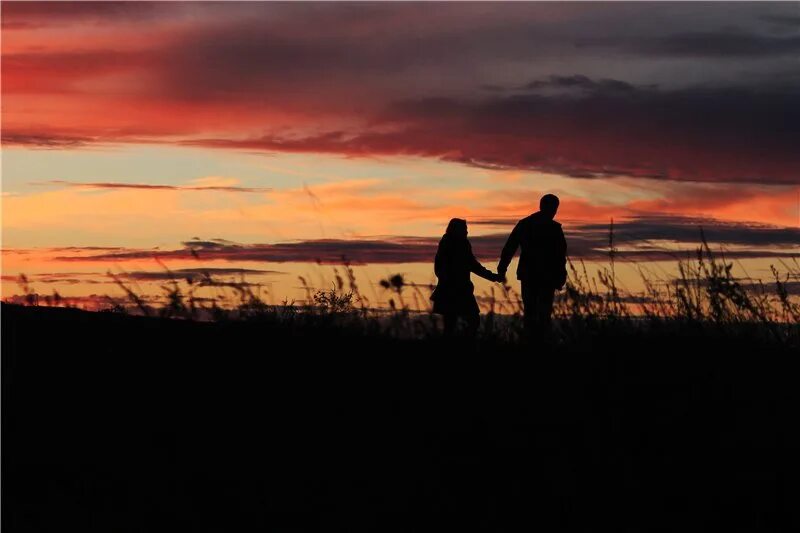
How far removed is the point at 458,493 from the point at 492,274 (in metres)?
6.71

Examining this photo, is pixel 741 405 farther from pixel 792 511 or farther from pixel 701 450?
pixel 792 511

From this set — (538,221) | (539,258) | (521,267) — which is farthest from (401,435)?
(538,221)

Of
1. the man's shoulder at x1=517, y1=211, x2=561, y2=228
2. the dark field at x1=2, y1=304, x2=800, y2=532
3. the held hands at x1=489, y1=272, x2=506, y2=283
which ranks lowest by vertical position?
the dark field at x1=2, y1=304, x2=800, y2=532

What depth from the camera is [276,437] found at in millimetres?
7520

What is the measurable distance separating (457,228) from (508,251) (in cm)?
66

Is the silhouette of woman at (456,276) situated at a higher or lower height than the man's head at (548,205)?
lower

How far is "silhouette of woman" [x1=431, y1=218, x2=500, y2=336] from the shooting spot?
1259 centimetres

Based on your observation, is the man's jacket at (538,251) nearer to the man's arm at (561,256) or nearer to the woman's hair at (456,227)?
the man's arm at (561,256)

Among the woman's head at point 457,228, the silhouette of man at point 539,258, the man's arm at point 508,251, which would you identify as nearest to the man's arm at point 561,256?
the silhouette of man at point 539,258

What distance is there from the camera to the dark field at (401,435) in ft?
21.2

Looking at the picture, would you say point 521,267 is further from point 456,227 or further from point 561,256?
point 456,227

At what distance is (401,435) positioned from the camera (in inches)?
293

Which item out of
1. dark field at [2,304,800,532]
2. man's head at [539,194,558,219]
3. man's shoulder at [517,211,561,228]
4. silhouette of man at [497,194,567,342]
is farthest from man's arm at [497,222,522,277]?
dark field at [2,304,800,532]

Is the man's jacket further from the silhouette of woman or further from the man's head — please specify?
the silhouette of woman
